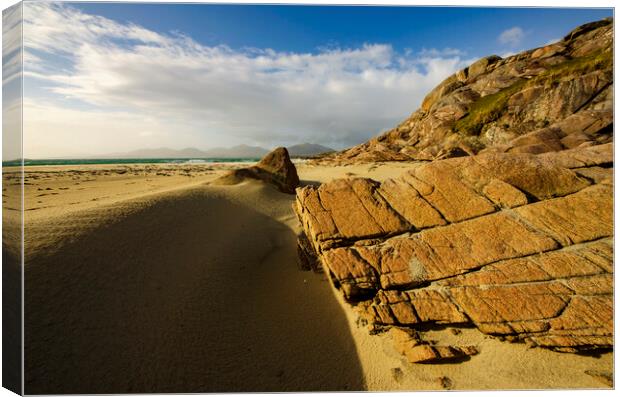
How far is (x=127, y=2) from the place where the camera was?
6.48m

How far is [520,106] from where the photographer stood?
111 ft

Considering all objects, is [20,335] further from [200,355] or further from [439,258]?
[439,258]

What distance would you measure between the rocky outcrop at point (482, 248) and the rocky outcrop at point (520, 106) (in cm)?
1384

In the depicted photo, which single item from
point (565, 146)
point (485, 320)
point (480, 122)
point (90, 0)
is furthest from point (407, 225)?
point (480, 122)

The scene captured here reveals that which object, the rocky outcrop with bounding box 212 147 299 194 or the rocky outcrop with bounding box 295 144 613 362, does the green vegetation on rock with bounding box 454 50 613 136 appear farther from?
the rocky outcrop with bounding box 295 144 613 362

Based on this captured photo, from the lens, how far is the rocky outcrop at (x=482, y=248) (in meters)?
5.59

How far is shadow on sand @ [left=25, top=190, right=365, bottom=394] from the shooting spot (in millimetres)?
5215

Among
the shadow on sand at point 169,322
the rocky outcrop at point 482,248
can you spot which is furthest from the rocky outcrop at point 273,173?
the rocky outcrop at point 482,248

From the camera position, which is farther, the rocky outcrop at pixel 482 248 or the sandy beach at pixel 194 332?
the rocky outcrop at pixel 482 248

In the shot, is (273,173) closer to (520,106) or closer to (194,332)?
(194,332)

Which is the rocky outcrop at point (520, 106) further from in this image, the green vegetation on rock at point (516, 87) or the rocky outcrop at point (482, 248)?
the rocky outcrop at point (482, 248)

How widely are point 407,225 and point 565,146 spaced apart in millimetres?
20288

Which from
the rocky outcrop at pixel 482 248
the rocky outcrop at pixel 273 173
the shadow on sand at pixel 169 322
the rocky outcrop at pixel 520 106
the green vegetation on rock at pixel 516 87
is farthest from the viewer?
the green vegetation on rock at pixel 516 87

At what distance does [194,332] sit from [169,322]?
65 centimetres
